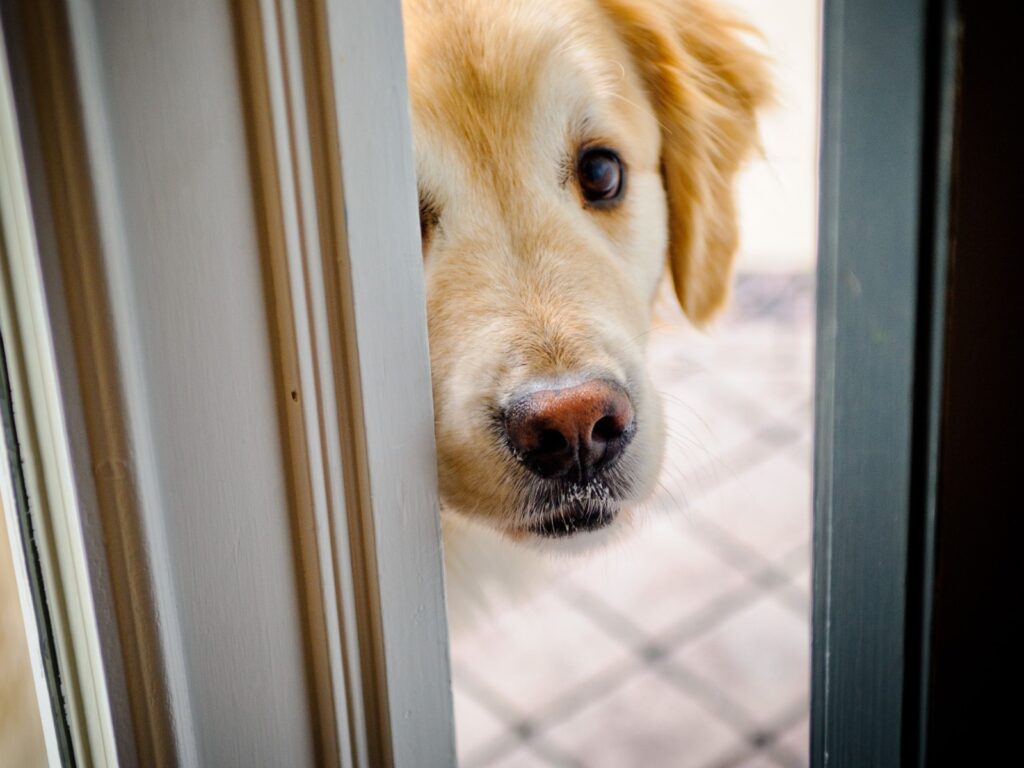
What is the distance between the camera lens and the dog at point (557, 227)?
0.97 metres

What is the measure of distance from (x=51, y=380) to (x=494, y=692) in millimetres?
2072

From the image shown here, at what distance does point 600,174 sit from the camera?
1.29 m

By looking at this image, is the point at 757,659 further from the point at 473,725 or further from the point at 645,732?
the point at 473,725

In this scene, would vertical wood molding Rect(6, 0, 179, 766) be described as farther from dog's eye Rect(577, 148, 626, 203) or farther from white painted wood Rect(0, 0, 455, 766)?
dog's eye Rect(577, 148, 626, 203)

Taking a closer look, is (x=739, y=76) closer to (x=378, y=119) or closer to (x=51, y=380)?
(x=378, y=119)

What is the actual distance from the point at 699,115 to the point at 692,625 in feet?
5.45

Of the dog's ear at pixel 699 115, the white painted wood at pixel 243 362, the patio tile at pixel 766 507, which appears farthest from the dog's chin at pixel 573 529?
the patio tile at pixel 766 507

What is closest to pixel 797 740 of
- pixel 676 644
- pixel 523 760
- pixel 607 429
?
pixel 676 644

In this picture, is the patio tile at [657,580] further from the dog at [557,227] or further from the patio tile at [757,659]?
the dog at [557,227]

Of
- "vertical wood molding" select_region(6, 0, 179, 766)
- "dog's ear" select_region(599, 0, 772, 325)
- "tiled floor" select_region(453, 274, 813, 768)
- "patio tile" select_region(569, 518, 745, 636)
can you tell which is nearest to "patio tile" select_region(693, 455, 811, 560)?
"tiled floor" select_region(453, 274, 813, 768)

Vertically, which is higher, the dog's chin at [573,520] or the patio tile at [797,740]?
the dog's chin at [573,520]

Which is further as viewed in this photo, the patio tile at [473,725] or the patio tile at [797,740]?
the patio tile at [473,725]

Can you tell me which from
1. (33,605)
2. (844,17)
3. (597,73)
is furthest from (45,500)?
(597,73)

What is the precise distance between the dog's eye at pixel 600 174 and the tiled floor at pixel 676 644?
37 cm
